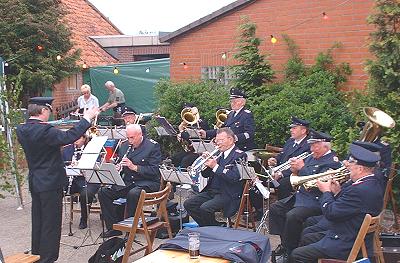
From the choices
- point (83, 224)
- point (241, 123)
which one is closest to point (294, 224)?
point (241, 123)

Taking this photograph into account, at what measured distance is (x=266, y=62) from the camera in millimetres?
11633

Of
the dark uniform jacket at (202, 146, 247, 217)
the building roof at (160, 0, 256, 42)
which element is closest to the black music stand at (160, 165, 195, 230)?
the dark uniform jacket at (202, 146, 247, 217)

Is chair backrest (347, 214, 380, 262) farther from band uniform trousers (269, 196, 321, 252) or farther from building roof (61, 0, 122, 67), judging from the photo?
building roof (61, 0, 122, 67)

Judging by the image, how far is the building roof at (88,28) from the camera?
68.7 ft

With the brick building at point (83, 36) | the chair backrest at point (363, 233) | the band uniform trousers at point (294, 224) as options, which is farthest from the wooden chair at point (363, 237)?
the brick building at point (83, 36)

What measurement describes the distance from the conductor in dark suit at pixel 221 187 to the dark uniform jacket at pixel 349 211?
85.3 inches

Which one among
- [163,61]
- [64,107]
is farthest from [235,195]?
[64,107]

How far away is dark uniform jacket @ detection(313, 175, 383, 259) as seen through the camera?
17.8ft

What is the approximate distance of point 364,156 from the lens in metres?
5.53

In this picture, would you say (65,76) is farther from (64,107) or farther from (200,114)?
(200,114)

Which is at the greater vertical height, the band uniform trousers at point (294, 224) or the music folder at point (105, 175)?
the music folder at point (105, 175)

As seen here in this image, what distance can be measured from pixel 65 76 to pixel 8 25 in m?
2.30

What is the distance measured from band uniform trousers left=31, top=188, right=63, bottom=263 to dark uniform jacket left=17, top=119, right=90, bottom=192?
119 millimetres

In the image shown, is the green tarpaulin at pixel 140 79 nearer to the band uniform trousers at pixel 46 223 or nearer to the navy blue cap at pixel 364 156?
the band uniform trousers at pixel 46 223
